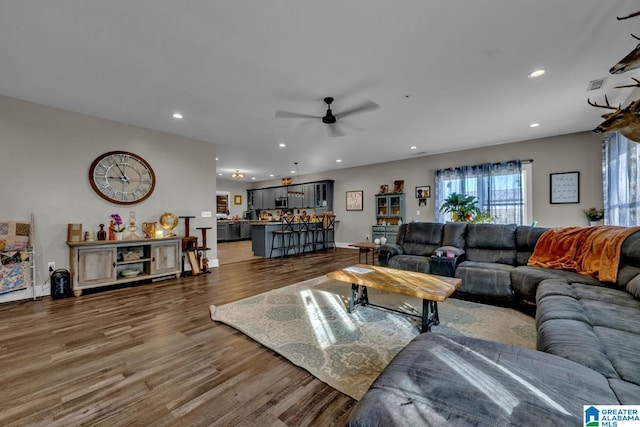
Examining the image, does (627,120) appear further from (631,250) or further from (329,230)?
(329,230)

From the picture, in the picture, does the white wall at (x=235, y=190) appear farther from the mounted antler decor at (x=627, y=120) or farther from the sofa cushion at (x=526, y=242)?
the mounted antler decor at (x=627, y=120)

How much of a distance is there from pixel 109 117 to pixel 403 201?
6626 mm

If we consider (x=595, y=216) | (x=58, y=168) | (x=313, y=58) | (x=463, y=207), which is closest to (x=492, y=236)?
(x=463, y=207)

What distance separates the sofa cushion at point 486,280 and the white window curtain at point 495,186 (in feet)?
9.83

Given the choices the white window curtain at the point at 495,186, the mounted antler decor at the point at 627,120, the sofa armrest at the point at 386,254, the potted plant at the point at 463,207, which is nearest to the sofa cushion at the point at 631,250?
the mounted antler decor at the point at 627,120

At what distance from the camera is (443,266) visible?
3.47 m

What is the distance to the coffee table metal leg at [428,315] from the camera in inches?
90.7

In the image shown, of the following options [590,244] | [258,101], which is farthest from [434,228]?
[258,101]

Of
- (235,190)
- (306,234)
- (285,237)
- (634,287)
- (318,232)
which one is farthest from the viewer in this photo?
(235,190)

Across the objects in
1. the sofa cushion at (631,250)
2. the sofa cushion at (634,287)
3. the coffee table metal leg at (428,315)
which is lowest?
the coffee table metal leg at (428,315)

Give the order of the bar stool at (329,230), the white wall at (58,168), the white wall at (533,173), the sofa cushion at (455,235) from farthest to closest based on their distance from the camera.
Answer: the bar stool at (329,230) → the white wall at (533,173) → the sofa cushion at (455,235) → the white wall at (58,168)

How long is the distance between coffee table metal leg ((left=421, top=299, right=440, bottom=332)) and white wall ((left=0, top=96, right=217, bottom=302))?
4596 millimetres

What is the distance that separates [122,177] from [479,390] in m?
5.25

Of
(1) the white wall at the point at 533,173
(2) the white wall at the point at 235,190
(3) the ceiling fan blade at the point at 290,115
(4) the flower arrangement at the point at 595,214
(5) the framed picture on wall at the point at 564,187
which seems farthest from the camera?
(2) the white wall at the point at 235,190
